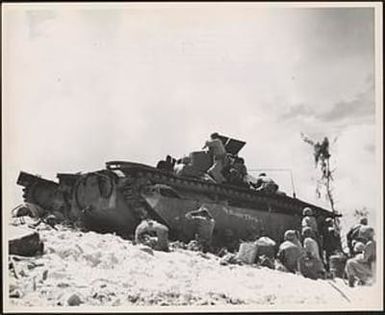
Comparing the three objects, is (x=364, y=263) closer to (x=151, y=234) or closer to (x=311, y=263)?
(x=311, y=263)

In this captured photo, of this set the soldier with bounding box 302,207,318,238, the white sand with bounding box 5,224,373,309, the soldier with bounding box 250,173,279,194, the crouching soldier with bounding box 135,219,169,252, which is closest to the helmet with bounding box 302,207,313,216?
the soldier with bounding box 302,207,318,238

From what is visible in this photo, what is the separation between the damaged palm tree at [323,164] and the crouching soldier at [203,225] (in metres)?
0.35

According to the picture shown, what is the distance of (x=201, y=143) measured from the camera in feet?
8.82

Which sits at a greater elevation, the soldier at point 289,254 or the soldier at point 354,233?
the soldier at point 354,233

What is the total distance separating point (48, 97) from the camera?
8.80ft

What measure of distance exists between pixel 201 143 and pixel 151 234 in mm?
324

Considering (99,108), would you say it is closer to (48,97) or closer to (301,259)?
→ (48,97)

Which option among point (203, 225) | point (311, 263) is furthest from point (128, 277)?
point (311, 263)

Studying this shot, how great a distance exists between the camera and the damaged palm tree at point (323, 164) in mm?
2691

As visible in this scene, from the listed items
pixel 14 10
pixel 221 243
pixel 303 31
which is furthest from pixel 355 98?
pixel 14 10

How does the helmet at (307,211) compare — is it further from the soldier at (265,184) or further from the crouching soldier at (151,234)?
the crouching soldier at (151,234)

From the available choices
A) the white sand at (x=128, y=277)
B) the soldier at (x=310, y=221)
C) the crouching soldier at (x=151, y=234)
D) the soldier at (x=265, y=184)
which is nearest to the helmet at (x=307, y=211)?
the soldier at (x=310, y=221)

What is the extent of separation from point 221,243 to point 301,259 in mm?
257

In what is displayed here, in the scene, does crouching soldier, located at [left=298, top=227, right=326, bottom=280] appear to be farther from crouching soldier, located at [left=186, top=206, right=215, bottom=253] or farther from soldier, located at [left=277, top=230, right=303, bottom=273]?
crouching soldier, located at [left=186, top=206, right=215, bottom=253]
